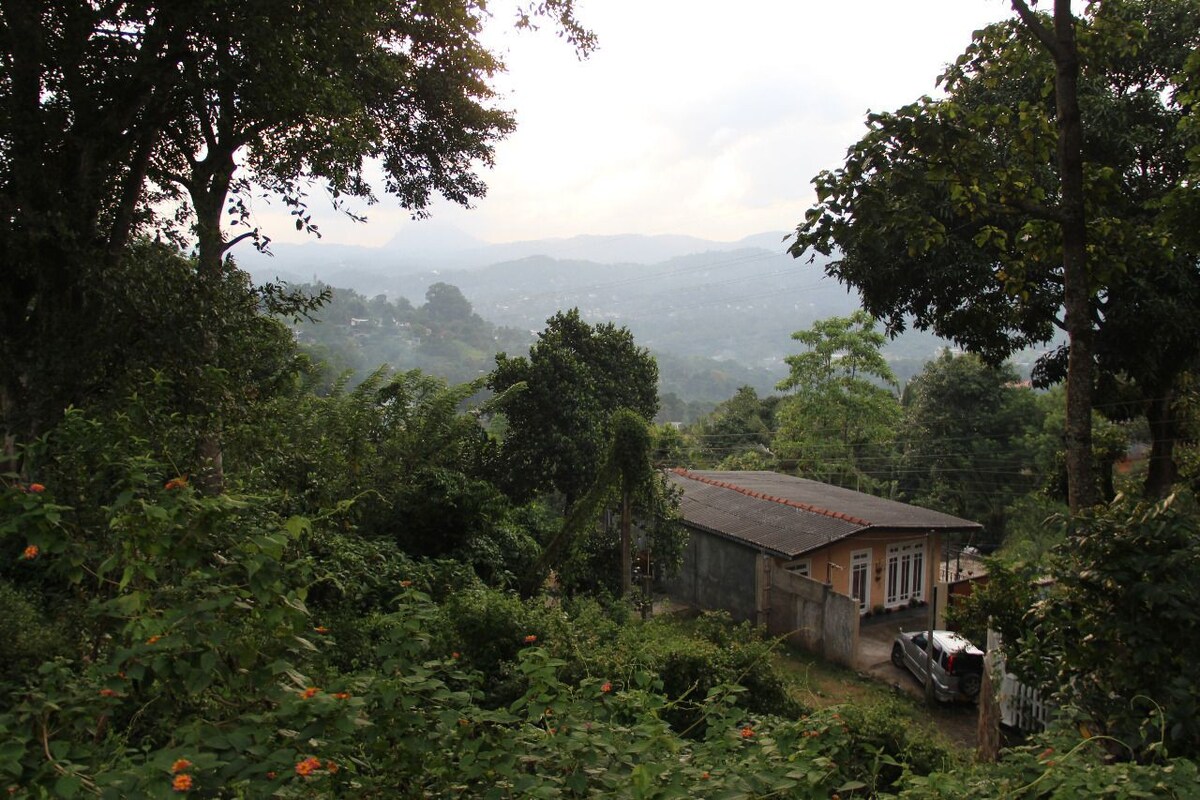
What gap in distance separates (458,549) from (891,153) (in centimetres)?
1013

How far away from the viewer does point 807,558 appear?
59.7 ft

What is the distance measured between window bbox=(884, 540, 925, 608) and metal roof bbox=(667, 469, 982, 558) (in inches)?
34.8

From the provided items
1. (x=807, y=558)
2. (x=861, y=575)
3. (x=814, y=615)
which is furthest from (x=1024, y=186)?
(x=861, y=575)

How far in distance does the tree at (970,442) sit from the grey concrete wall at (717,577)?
16542 millimetres

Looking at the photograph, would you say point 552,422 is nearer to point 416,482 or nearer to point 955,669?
point 416,482

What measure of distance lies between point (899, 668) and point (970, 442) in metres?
19.5

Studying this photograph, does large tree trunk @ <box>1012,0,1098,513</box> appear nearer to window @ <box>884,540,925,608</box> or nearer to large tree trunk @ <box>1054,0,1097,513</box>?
large tree trunk @ <box>1054,0,1097,513</box>

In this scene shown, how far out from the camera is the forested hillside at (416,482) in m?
2.79

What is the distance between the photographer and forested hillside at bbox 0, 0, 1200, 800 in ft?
9.14

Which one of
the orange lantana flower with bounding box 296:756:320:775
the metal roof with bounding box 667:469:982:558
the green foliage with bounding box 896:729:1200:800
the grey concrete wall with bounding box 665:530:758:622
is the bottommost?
the grey concrete wall with bounding box 665:530:758:622

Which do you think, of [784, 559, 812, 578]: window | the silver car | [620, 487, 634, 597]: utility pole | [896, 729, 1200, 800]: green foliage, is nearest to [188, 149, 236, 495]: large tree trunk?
[896, 729, 1200, 800]: green foliage

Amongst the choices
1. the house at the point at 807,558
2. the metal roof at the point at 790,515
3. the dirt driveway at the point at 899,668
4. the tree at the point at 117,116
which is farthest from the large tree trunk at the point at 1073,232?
the metal roof at the point at 790,515

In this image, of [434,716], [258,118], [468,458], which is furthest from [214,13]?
[468,458]

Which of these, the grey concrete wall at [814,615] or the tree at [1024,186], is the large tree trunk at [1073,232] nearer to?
the tree at [1024,186]
